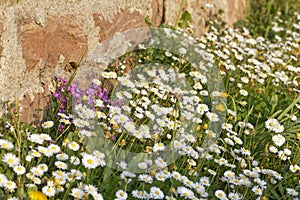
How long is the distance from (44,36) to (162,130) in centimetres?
85

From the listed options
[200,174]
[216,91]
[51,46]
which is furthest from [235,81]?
[51,46]

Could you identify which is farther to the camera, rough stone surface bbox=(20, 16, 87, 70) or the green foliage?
the green foliage

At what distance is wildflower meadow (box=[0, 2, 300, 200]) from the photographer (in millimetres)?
2486

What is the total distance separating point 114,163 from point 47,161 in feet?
1.12

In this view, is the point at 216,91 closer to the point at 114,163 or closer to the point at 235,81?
the point at 235,81

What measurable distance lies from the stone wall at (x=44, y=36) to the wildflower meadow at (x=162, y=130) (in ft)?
0.30

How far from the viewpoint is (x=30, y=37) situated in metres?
2.80

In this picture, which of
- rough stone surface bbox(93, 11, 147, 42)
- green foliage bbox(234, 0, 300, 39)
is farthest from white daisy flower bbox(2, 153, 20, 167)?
green foliage bbox(234, 0, 300, 39)

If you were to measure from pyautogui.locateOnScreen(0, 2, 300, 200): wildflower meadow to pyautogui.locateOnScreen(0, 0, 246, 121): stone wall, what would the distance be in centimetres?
9

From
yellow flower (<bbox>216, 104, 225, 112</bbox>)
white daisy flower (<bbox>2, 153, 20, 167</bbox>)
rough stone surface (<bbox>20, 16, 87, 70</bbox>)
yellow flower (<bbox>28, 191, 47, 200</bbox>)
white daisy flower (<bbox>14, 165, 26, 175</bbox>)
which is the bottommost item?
yellow flower (<bbox>28, 191, 47, 200</bbox>)

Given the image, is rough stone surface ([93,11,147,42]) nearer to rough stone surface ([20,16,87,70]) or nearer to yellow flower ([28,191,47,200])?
rough stone surface ([20,16,87,70])

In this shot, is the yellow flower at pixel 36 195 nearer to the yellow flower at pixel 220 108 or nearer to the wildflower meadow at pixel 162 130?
the wildflower meadow at pixel 162 130

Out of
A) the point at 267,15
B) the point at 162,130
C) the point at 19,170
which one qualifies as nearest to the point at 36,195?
the point at 19,170

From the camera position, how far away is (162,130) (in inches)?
118
